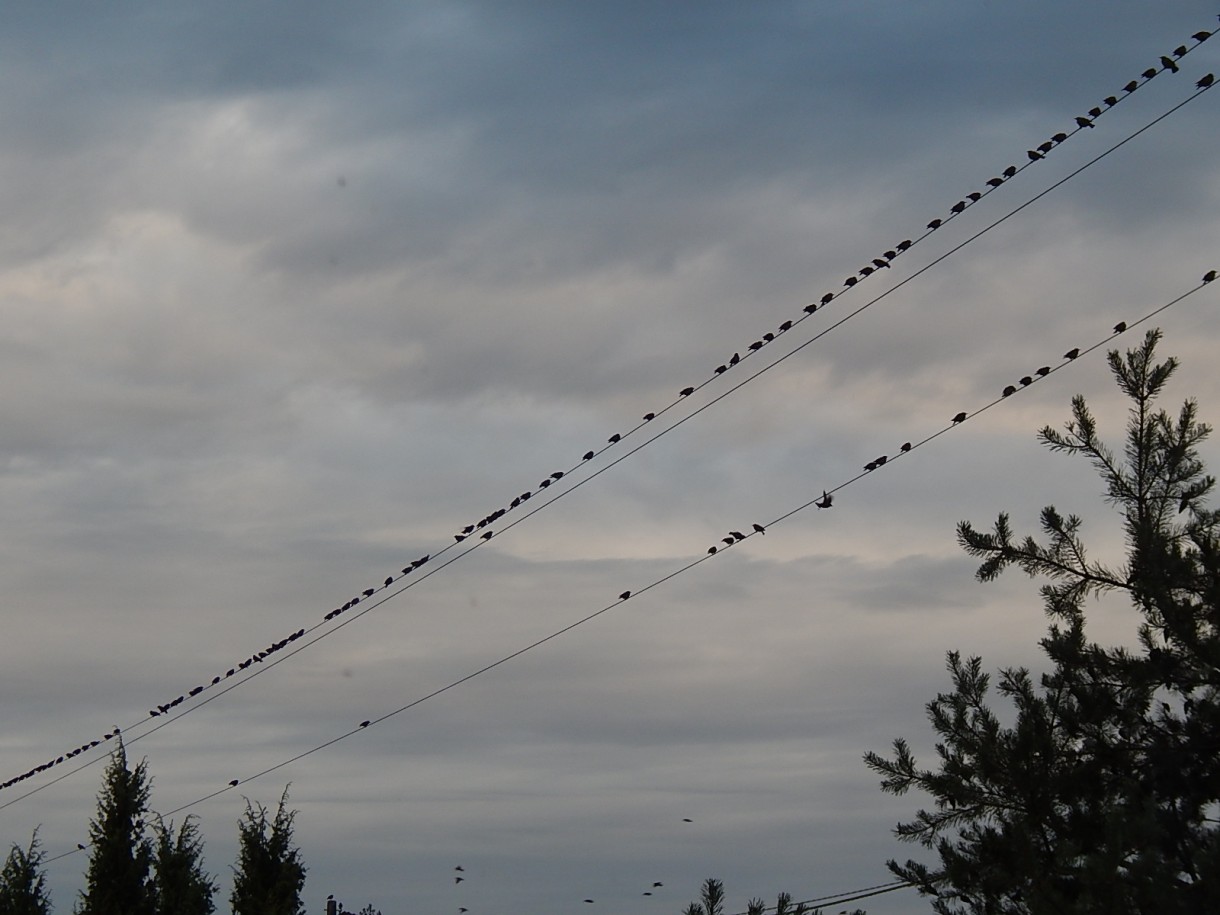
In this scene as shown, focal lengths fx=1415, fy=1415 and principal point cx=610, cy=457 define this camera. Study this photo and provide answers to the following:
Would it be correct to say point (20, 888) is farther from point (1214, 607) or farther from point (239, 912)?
point (1214, 607)

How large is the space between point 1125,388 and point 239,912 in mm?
22751

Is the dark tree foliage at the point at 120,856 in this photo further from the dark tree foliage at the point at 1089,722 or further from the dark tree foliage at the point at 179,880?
the dark tree foliage at the point at 1089,722

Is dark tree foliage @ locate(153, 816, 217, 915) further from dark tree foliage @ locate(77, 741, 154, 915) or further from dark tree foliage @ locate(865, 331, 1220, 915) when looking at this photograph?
dark tree foliage @ locate(865, 331, 1220, 915)

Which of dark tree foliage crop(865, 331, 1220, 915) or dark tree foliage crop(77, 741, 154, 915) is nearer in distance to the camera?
dark tree foliage crop(865, 331, 1220, 915)

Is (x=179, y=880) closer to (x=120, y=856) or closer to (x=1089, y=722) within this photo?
(x=120, y=856)

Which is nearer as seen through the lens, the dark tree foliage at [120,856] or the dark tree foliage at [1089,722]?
the dark tree foliage at [1089,722]

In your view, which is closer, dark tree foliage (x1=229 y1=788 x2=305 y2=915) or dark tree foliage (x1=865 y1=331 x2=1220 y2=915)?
dark tree foliage (x1=865 y1=331 x2=1220 y2=915)

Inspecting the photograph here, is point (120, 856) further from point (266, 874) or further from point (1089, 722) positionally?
point (1089, 722)

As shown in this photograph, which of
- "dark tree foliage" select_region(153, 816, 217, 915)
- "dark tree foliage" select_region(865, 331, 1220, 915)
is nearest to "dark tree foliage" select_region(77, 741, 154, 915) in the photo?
"dark tree foliage" select_region(153, 816, 217, 915)

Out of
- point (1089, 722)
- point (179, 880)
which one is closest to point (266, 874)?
point (179, 880)

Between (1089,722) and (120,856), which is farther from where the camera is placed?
(120,856)

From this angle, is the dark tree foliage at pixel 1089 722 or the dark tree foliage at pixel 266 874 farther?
the dark tree foliage at pixel 266 874

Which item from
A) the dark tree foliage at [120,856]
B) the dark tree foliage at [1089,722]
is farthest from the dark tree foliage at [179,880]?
the dark tree foliage at [1089,722]

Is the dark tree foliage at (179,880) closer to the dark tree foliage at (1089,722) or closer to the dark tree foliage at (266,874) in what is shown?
the dark tree foliage at (266,874)
